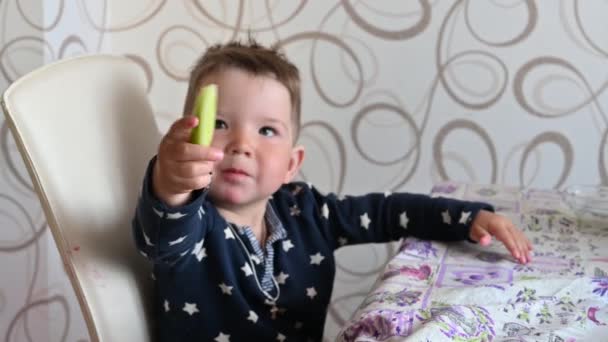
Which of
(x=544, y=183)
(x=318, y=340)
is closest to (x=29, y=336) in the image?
(x=318, y=340)

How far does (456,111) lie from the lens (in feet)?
4.03

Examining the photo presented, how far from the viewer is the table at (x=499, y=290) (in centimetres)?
50

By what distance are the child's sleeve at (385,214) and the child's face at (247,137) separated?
0.36 ft

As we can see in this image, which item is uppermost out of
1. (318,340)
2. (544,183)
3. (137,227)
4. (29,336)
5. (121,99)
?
(121,99)

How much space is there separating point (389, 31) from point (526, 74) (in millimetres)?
251

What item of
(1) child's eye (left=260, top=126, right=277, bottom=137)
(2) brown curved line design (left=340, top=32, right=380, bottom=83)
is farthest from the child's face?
(2) brown curved line design (left=340, top=32, right=380, bottom=83)

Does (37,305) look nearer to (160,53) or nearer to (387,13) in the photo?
(160,53)

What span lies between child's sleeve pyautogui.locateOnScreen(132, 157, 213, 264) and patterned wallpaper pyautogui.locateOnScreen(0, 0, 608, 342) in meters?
0.59

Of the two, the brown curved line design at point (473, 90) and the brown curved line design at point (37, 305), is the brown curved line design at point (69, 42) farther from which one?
the brown curved line design at point (473, 90)

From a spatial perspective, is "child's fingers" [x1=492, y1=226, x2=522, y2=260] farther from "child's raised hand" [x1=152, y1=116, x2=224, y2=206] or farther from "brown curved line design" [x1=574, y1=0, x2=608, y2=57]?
"brown curved line design" [x1=574, y1=0, x2=608, y2=57]

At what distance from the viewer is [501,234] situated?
76 centimetres

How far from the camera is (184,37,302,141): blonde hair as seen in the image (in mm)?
832

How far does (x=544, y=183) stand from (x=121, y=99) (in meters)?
0.81

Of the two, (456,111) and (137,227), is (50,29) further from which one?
(456,111)
